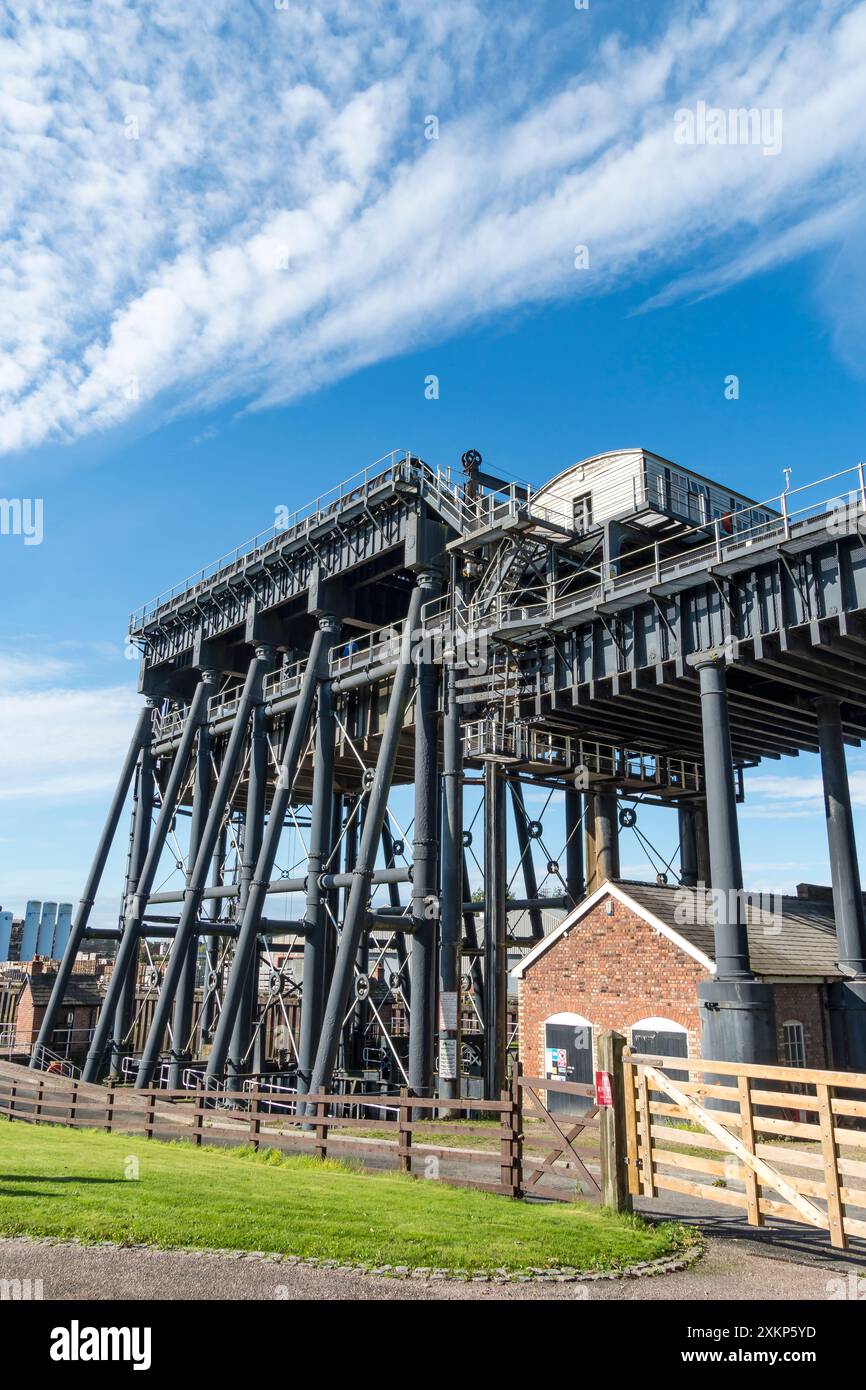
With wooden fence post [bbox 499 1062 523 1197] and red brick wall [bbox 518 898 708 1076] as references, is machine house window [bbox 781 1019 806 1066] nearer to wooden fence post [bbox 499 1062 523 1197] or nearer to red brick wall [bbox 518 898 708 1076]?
red brick wall [bbox 518 898 708 1076]

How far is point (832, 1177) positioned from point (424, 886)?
16399 mm

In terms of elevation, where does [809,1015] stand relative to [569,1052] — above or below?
above

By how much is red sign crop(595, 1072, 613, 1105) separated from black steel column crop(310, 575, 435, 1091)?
12.8 m

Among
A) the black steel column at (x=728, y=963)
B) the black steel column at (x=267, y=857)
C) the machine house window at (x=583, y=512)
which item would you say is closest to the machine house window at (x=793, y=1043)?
the black steel column at (x=728, y=963)

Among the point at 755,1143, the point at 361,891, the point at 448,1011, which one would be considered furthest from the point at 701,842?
the point at 755,1143

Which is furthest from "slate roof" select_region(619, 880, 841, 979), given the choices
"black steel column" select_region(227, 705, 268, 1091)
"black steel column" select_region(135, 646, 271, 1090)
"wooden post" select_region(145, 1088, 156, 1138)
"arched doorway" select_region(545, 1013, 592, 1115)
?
"black steel column" select_region(135, 646, 271, 1090)

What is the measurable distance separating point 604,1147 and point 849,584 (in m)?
12.3

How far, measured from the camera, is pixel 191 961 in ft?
113

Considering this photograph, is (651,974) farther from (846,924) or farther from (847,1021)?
(846,924)

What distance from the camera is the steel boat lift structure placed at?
1991cm

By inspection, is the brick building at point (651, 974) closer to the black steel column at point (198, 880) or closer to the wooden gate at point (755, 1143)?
the wooden gate at point (755, 1143)

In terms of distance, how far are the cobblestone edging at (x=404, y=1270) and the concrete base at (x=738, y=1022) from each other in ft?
32.3

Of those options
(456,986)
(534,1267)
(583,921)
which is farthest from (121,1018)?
(534,1267)

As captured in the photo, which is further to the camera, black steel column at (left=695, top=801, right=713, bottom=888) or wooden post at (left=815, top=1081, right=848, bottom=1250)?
black steel column at (left=695, top=801, right=713, bottom=888)
